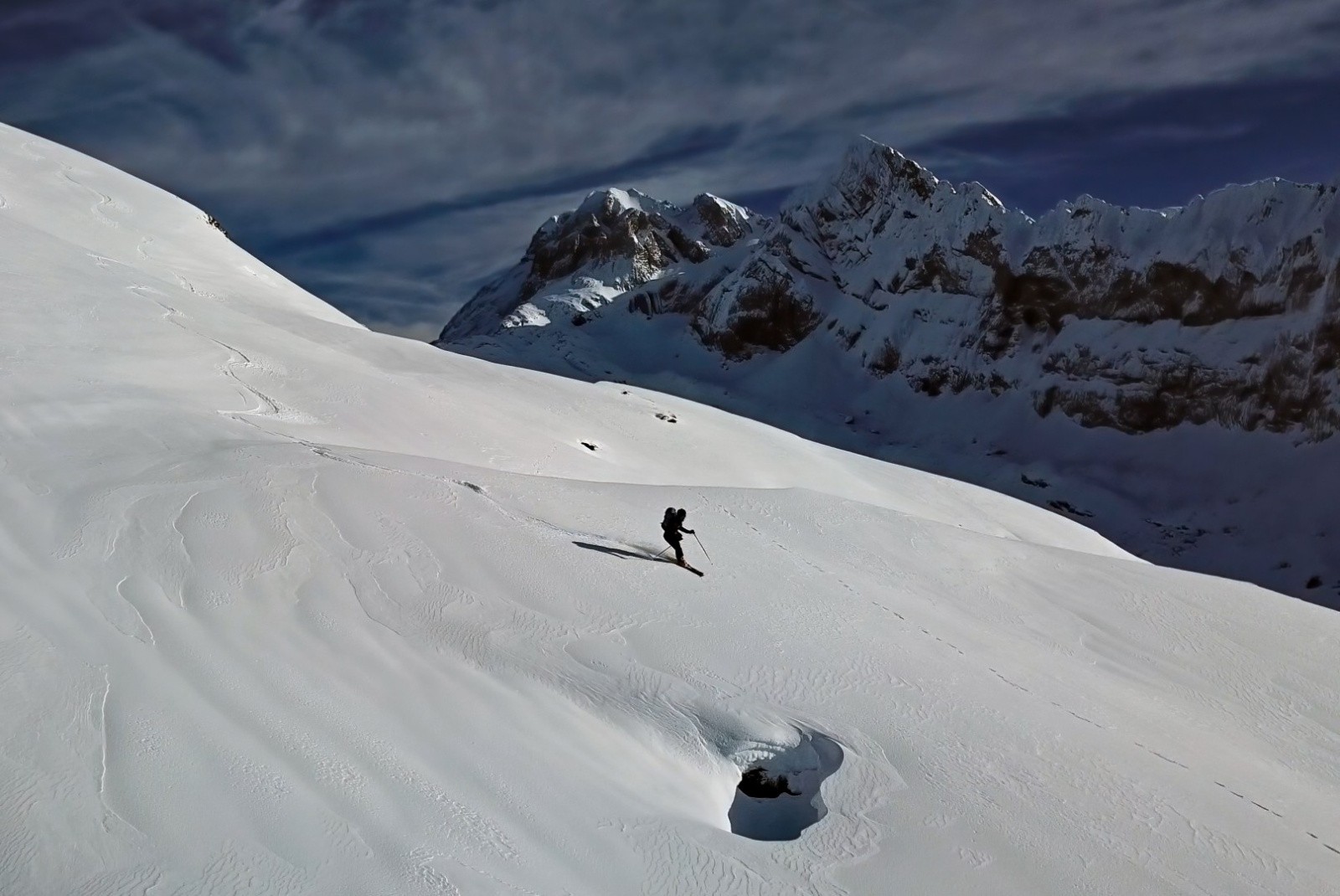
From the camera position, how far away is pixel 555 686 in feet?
29.0

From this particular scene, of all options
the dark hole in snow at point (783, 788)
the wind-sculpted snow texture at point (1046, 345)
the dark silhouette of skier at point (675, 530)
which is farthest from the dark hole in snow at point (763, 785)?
the wind-sculpted snow texture at point (1046, 345)

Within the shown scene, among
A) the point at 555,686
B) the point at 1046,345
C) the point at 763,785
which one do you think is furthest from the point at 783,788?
the point at 1046,345

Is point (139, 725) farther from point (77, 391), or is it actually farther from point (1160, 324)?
point (1160, 324)

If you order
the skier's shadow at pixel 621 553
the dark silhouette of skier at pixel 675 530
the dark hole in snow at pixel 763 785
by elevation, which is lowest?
the dark hole in snow at pixel 763 785

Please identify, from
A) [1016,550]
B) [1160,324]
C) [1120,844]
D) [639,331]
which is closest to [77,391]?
[1120,844]

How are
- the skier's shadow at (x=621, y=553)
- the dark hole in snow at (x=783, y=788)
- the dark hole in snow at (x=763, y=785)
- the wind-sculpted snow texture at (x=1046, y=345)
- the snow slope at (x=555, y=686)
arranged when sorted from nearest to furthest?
the snow slope at (x=555, y=686) → the dark hole in snow at (x=783, y=788) → the dark hole in snow at (x=763, y=785) → the skier's shadow at (x=621, y=553) → the wind-sculpted snow texture at (x=1046, y=345)

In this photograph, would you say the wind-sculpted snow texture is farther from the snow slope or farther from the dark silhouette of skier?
the dark silhouette of skier

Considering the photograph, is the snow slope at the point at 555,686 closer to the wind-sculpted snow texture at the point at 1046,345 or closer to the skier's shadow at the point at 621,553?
the skier's shadow at the point at 621,553

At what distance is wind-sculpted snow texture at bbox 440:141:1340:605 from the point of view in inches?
3438

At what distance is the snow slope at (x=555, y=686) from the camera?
21.8 feet

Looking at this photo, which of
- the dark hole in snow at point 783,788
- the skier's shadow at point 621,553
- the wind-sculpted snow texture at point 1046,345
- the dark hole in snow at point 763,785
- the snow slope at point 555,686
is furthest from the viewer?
the wind-sculpted snow texture at point 1046,345

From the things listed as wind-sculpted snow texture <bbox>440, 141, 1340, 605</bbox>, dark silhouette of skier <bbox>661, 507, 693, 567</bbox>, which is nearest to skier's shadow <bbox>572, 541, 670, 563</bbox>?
dark silhouette of skier <bbox>661, 507, 693, 567</bbox>

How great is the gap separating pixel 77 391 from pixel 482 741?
1065 cm

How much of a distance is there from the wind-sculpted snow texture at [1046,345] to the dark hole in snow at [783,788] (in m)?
74.9
